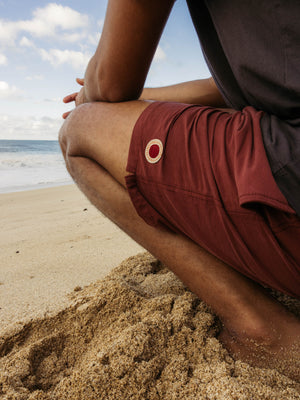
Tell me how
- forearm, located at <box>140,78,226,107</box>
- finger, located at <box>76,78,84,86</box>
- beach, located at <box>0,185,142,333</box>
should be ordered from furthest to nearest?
1. finger, located at <box>76,78,84,86</box>
2. forearm, located at <box>140,78,226,107</box>
3. beach, located at <box>0,185,142,333</box>

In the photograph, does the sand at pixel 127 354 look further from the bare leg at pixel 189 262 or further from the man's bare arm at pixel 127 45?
the man's bare arm at pixel 127 45

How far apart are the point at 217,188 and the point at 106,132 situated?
44 cm

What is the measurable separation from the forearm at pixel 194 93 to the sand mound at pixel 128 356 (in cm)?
88

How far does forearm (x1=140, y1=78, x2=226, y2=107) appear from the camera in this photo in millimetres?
1464

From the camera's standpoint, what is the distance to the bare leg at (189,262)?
0.87 metres

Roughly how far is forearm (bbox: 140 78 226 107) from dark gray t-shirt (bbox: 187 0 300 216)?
0.62 meters

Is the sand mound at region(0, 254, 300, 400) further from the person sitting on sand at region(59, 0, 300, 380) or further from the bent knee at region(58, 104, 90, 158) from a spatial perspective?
the bent knee at region(58, 104, 90, 158)

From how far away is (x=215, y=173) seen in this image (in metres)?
0.79

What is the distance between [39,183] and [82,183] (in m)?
6.17

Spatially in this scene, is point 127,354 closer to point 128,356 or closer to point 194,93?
point 128,356

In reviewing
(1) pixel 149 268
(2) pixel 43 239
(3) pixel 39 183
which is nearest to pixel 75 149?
(1) pixel 149 268

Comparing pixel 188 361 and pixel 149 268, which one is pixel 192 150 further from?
pixel 149 268

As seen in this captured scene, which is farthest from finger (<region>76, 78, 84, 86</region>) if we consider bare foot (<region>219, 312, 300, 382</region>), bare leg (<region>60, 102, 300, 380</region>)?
bare foot (<region>219, 312, 300, 382</region>)

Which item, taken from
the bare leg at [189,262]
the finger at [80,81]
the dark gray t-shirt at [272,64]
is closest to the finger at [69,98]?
the finger at [80,81]
